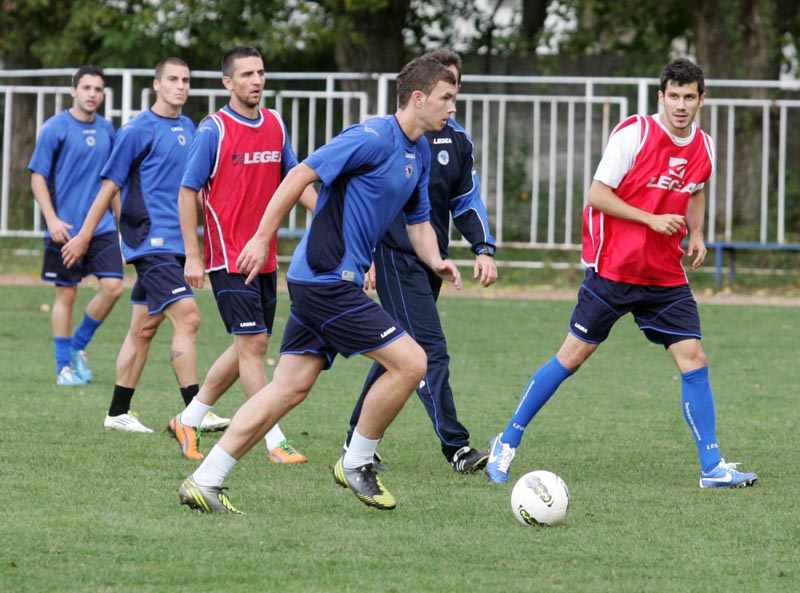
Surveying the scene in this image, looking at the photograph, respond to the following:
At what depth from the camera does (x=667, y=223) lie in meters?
6.36

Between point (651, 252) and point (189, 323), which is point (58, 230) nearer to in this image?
point (189, 323)

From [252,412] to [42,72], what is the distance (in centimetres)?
1337

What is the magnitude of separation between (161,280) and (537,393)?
2386 millimetres

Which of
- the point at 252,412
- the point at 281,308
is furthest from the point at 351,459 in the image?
the point at 281,308

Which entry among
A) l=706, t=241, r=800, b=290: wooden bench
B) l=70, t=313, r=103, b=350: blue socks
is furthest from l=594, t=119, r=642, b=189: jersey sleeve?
l=706, t=241, r=800, b=290: wooden bench

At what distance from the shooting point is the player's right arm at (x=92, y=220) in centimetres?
800

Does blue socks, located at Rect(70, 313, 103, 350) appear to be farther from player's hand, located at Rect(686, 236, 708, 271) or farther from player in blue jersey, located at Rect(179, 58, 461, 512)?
player's hand, located at Rect(686, 236, 708, 271)

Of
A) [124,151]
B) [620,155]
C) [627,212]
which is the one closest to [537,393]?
[627,212]

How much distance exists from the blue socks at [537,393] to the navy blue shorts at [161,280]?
213 cm

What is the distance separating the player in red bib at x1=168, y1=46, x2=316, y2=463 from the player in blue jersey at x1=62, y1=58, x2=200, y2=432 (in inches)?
31.2

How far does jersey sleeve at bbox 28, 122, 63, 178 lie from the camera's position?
9.93 meters

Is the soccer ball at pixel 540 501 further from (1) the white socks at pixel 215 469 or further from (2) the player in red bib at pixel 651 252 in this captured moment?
(1) the white socks at pixel 215 469

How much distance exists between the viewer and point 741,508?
6008mm

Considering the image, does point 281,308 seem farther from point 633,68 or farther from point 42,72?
point 633,68
